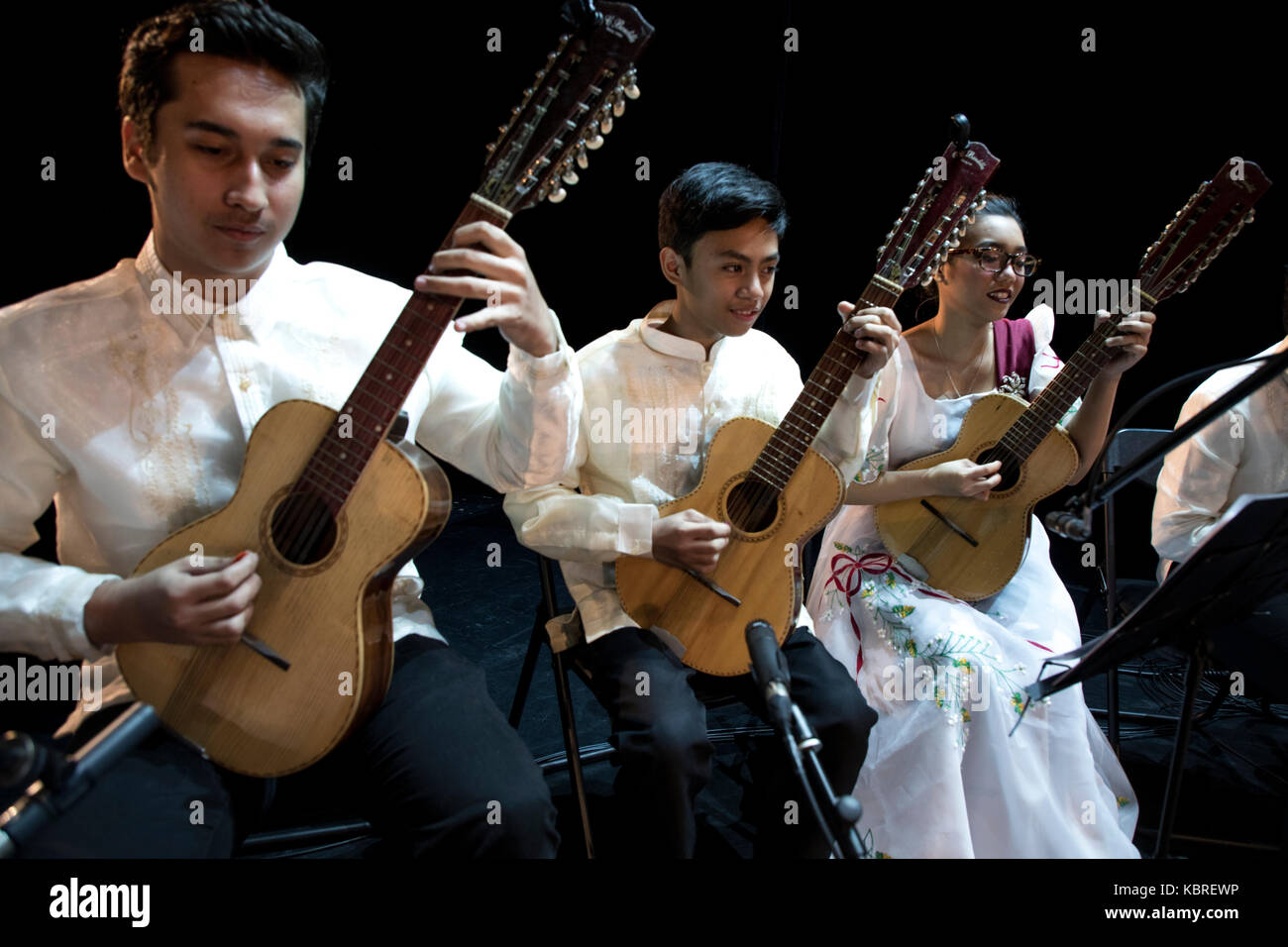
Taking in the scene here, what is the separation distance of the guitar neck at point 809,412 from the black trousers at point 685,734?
490 millimetres

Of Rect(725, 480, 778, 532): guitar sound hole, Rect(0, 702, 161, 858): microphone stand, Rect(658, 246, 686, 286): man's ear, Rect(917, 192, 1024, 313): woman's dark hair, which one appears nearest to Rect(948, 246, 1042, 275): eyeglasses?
Rect(917, 192, 1024, 313): woman's dark hair

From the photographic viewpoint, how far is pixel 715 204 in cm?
240

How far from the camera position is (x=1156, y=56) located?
445 cm

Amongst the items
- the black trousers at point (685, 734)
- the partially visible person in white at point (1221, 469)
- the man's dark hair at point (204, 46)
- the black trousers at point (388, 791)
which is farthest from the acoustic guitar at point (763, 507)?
the man's dark hair at point (204, 46)

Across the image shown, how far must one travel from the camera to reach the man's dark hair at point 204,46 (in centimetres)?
163

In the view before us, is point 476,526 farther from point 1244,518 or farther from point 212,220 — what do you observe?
point 1244,518

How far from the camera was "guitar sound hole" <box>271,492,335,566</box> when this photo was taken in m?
1.66

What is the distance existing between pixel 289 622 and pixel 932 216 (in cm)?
195

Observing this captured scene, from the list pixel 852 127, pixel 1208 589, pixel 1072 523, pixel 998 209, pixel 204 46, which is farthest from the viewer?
pixel 852 127

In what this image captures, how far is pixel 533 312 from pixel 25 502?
110 centimetres

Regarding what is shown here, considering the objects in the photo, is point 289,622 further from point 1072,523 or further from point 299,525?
point 1072,523

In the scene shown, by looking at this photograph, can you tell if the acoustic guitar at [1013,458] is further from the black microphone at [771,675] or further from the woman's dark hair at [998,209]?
the black microphone at [771,675]

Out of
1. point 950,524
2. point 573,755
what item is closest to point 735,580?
point 573,755

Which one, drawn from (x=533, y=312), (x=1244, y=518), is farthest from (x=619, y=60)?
(x=1244, y=518)
